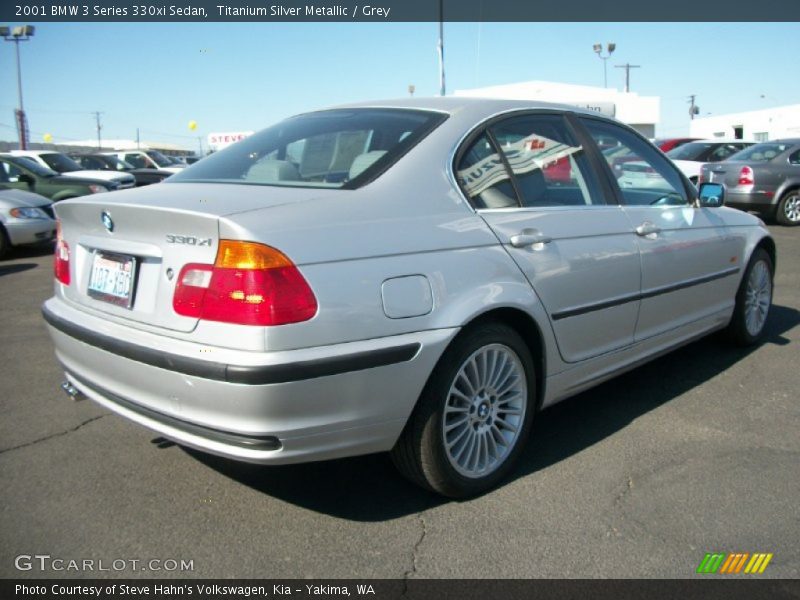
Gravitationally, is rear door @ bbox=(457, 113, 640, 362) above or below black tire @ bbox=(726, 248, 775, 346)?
above

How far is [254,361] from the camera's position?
2.21 m

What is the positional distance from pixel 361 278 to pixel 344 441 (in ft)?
1.87

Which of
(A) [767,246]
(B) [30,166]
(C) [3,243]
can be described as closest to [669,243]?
(A) [767,246]

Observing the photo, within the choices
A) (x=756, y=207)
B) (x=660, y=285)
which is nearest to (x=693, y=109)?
(x=756, y=207)

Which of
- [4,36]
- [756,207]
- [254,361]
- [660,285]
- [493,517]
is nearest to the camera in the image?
[254,361]

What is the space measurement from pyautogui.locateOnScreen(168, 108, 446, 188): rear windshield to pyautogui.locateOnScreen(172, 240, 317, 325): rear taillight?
55cm

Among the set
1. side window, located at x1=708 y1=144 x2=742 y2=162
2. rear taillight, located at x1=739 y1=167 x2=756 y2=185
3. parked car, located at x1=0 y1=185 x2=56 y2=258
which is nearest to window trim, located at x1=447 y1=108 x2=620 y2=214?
parked car, located at x1=0 y1=185 x2=56 y2=258

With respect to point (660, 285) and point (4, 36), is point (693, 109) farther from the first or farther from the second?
point (660, 285)

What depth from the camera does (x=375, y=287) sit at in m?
2.38

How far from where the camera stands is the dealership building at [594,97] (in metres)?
22.7

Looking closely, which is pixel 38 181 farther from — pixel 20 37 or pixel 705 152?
pixel 20 37

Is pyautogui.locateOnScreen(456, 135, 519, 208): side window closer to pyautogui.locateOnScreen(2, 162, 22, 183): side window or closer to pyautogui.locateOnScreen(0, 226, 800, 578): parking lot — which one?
pyautogui.locateOnScreen(0, 226, 800, 578): parking lot

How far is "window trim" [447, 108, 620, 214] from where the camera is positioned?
288cm
